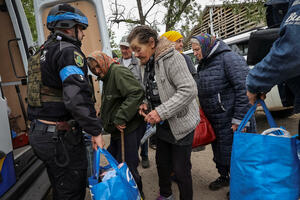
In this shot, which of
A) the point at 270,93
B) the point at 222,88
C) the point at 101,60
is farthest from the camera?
the point at 270,93

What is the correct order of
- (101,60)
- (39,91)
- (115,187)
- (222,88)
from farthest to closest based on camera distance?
(222,88) < (101,60) < (39,91) < (115,187)

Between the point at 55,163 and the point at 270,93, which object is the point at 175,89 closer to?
the point at 55,163

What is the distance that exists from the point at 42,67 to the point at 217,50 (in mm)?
1684

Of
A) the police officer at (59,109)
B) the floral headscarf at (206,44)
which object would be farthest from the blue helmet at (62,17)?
the floral headscarf at (206,44)

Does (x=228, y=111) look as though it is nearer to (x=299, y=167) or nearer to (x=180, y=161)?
(x=180, y=161)

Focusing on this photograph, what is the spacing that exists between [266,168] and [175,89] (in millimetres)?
887

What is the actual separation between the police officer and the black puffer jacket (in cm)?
128

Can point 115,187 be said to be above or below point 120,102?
below

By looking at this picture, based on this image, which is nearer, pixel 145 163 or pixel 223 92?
pixel 223 92

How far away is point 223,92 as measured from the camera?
2141 millimetres

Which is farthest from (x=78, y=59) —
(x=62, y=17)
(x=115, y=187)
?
(x=115, y=187)

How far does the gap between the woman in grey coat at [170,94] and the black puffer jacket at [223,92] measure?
484 millimetres

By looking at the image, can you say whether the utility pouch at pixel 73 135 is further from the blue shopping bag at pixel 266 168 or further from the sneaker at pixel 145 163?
the sneaker at pixel 145 163

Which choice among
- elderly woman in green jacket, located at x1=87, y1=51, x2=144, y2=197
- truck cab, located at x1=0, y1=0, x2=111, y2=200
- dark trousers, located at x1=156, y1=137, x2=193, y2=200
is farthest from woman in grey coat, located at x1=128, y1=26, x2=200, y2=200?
truck cab, located at x1=0, y1=0, x2=111, y2=200
